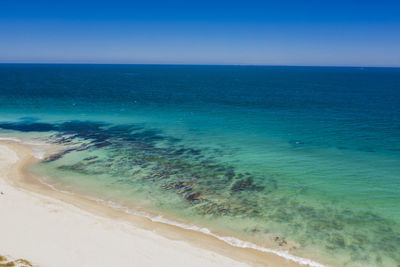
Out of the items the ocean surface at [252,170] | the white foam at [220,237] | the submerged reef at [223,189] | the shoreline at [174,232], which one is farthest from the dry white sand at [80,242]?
the submerged reef at [223,189]

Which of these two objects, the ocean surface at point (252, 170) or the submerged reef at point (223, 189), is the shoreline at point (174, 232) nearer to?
the ocean surface at point (252, 170)

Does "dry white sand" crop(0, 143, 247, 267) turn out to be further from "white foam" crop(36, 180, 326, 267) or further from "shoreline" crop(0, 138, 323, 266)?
"white foam" crop(36, 180, 326, 267)

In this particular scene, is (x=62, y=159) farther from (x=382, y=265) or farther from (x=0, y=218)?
(x=382, y=265)

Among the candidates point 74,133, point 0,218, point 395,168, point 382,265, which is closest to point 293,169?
point 395,168

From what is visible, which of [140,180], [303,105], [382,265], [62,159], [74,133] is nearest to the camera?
[382,265]

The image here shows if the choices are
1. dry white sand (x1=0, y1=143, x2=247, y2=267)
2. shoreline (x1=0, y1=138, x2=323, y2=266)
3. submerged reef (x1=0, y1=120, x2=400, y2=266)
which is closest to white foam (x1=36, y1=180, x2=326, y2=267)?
shoreline (x1=0, y1=138, x2=323, y2=266)

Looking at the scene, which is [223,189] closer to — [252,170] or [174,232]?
[252,170]

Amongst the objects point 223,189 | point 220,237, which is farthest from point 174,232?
point 223,189
